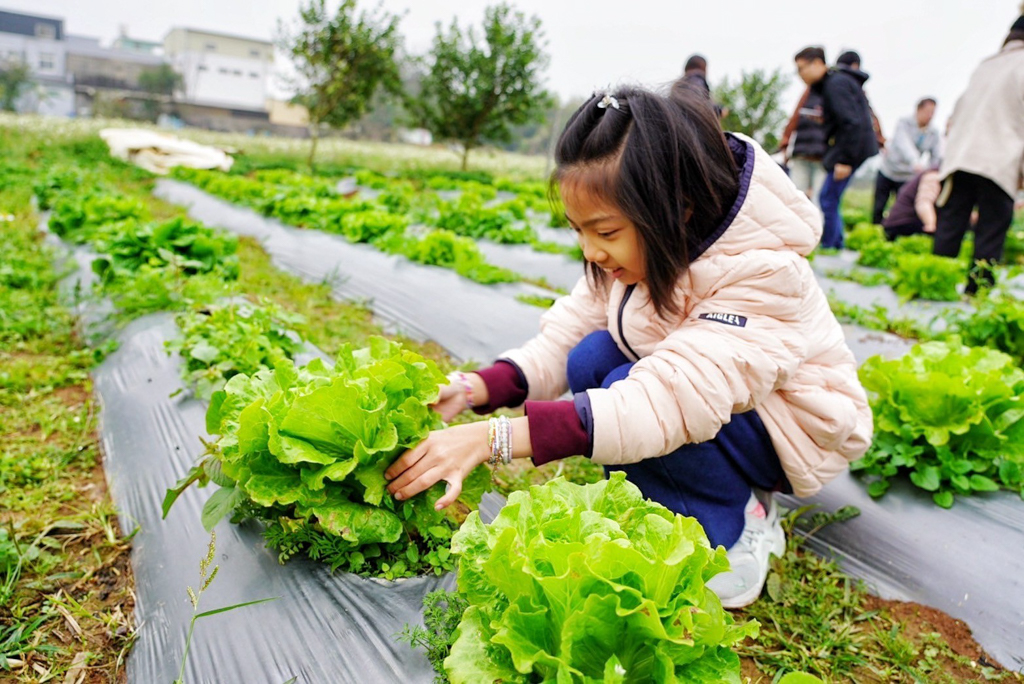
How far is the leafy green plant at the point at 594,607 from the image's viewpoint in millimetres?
1035

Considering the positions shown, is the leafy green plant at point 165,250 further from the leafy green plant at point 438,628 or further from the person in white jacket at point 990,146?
the person in white jacket at point 990,146

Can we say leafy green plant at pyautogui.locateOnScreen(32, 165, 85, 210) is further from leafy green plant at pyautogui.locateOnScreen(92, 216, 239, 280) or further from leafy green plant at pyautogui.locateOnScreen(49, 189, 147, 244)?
leafy green plant at pyautogui.locateOnScreen(92, 216, 239, 280)

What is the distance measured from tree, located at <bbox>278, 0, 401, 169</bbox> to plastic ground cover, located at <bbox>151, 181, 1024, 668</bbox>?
55.3 feet

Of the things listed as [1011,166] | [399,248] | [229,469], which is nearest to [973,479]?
[229,469]

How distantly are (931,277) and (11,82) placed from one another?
136 feet

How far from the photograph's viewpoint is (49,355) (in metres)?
3.56

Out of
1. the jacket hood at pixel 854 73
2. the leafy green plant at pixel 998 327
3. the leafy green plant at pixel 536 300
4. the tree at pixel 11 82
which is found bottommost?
the tree at pixel 11 82

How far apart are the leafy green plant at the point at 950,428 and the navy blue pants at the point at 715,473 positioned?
0.63 metres

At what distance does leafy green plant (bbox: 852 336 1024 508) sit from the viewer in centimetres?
221

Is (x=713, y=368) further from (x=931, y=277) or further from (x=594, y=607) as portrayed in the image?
(x=931, y=277)

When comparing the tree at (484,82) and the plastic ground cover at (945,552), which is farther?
the tree at (484,82)

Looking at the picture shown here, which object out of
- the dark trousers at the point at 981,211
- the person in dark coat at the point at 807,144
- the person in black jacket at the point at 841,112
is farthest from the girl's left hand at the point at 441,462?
the person in black jacket at the point at 841,112

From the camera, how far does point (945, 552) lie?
205 centimetres

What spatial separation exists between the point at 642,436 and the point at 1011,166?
170 inches
